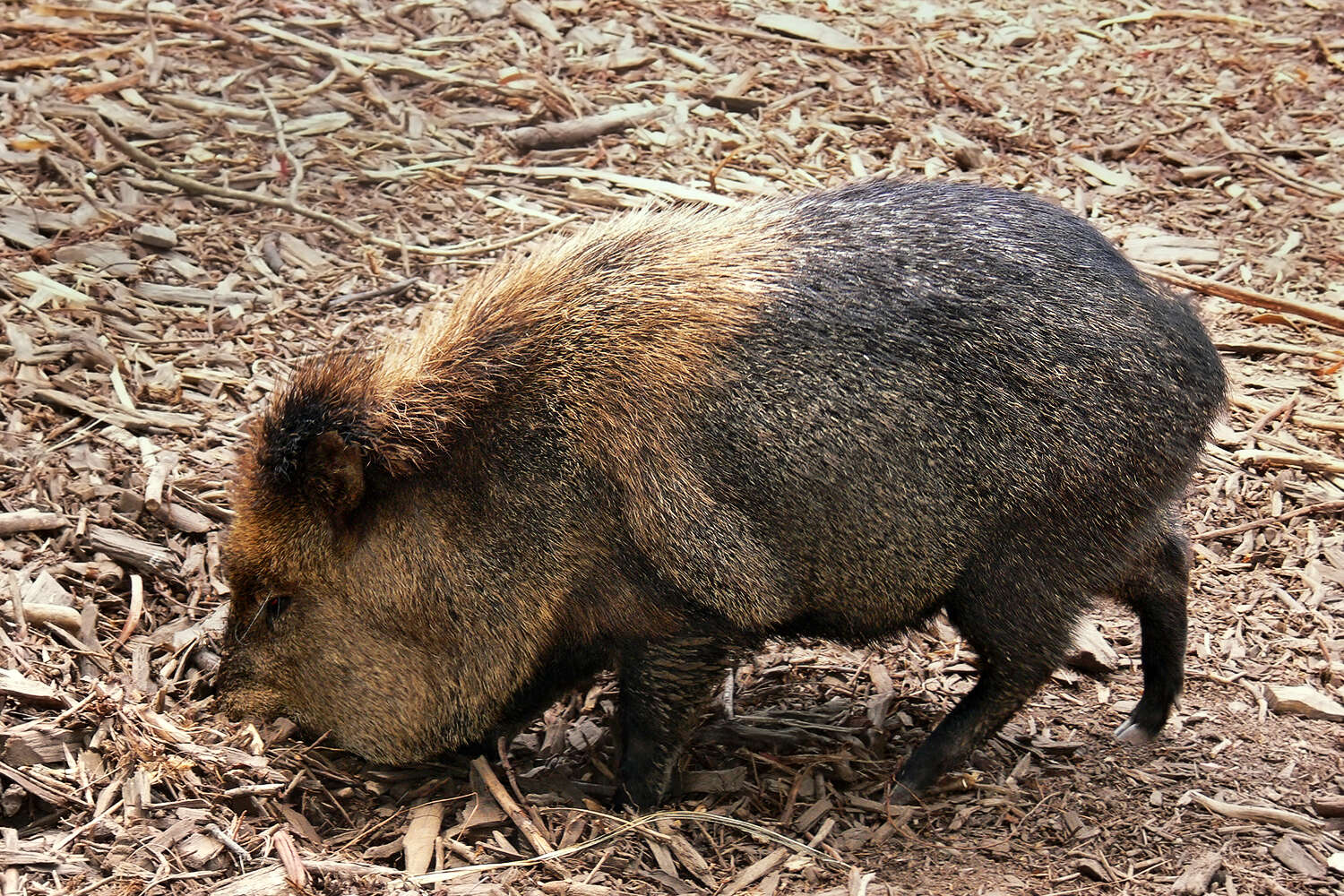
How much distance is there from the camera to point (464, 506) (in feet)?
14.0

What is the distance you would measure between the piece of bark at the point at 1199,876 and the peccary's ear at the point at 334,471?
276 cm

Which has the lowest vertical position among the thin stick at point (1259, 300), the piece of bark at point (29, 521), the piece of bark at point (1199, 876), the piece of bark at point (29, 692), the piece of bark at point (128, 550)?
the piece of bark at point (1199, 876)

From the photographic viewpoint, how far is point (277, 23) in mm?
7770

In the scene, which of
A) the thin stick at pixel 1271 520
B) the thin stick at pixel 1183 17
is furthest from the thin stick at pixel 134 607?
the thin stick at pixel 1183 17

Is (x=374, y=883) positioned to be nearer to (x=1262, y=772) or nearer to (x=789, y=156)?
(x=1262, y=772)

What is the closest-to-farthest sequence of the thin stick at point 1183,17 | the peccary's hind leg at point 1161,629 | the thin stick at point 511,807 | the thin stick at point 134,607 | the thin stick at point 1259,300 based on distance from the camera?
the thin stick at point 511,807 < the thin stick at point 134,607 < the peccary's hind leg at point 1161,629 < the thin stick at point 1259,300 < the thin stick at point 1183,17

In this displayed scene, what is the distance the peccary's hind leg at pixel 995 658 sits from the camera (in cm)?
432

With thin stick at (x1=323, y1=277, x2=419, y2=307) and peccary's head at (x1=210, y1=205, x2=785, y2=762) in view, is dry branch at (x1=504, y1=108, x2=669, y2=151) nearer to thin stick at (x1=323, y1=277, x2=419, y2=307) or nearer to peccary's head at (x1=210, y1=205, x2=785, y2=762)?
thin stick at (x1=323, y1=277, x2=419, y2=307)

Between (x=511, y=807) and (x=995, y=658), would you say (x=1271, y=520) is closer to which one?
(x=995, y=658)

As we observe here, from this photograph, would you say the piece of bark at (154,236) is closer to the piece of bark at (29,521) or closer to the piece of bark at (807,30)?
the piece of bark at (29,521)

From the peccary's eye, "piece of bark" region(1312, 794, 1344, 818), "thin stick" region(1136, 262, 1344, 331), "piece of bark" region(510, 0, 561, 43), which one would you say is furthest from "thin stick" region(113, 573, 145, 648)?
"thin stick" region(1136, 262, 1344, 331)

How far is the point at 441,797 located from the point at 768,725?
1222 mm

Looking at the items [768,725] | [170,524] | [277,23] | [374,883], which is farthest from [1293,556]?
[277,23]

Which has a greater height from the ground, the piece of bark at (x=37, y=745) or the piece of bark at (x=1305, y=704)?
the piece of bark at (x=37, y=745)
